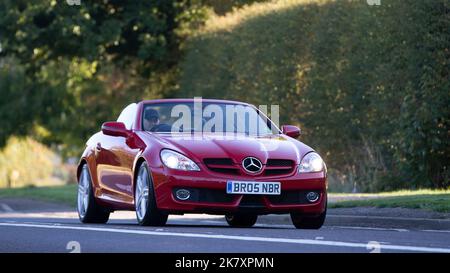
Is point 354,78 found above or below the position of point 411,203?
above

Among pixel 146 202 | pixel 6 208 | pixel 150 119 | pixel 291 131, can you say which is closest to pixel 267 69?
pixel 6 208

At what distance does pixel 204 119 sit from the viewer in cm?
1502

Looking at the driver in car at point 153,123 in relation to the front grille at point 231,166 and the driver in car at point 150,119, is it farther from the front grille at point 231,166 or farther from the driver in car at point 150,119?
the front grille at point 231,166

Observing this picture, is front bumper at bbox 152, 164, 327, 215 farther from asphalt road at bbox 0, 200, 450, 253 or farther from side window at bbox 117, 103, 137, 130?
side window at bbox 117, 103, 137, 130

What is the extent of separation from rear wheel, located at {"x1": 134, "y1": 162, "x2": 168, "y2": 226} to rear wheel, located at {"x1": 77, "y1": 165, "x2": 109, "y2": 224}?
6.05ft

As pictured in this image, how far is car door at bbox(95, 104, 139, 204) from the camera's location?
14.7 meters

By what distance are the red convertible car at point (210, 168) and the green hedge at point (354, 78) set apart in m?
6.59

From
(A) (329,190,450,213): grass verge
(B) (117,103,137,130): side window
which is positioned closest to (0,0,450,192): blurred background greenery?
(A) (329,190,450,213): grass verge

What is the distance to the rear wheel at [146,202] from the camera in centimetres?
1374

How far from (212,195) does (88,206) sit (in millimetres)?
2964

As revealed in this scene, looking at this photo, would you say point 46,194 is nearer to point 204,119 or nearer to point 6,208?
point 6,208

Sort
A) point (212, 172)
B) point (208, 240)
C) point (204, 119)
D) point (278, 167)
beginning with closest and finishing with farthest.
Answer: point (208, 240) → point (212, 172) → point (278, 167) → point (204, 119)

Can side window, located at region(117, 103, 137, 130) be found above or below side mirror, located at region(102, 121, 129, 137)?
above

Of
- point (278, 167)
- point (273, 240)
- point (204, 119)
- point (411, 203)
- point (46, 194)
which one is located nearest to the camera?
point (273, 240)
